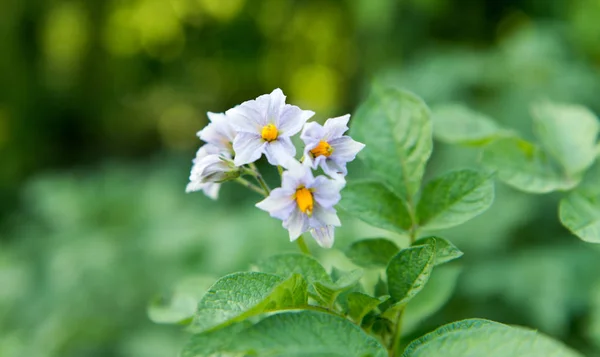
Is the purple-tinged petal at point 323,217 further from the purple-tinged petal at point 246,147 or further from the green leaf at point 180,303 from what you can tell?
the green leaf at point 180,303

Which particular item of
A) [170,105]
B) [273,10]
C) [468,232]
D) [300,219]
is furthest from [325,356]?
[170,105]

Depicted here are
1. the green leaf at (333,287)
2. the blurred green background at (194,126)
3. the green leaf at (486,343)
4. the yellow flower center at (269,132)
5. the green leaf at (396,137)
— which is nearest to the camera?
the green leaf at (486,343)

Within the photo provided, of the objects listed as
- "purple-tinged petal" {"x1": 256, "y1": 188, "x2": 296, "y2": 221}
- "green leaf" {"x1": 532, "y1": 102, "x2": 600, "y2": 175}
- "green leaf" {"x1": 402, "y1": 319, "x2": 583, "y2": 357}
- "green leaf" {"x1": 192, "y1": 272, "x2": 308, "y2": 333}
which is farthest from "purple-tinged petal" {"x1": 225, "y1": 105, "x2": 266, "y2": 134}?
"green leaf" {"x1": 532, "y1": 102, "x2": 600, "y2": 175}

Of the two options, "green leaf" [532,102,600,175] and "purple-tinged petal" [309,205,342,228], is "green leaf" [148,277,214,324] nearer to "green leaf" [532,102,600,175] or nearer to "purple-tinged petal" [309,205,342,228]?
"purple-tinged petal" [309,205,342,228]

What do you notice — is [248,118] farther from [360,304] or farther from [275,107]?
[360,304]

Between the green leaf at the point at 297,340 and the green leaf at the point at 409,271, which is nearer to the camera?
the green leaf at the point at 297,340

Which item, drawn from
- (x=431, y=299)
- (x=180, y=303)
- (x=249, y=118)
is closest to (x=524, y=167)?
(x=431, y=299)

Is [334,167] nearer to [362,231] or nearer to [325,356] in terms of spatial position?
[325,356]

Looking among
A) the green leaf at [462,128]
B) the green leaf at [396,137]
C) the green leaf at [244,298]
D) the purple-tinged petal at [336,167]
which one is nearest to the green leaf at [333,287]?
the green leaf at [244,298]
